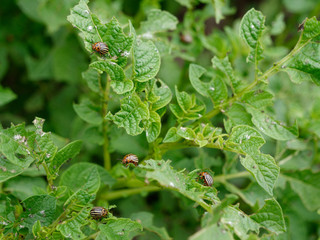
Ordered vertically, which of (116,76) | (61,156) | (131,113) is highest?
(116,76)

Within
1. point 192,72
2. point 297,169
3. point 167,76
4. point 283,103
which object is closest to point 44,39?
point 167,76

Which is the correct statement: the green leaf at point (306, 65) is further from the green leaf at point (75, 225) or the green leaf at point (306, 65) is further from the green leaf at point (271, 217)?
the green leaf at point (75, 225)

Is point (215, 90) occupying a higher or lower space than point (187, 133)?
higher

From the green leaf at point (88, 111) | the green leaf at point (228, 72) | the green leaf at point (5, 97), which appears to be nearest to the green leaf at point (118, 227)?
the green leaf at point (88, 111)

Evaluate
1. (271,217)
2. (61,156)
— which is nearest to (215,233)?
Answer: (271,217)

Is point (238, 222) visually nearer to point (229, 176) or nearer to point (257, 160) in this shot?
point (257, 160)

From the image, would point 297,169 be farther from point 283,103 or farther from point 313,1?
point 313,1
